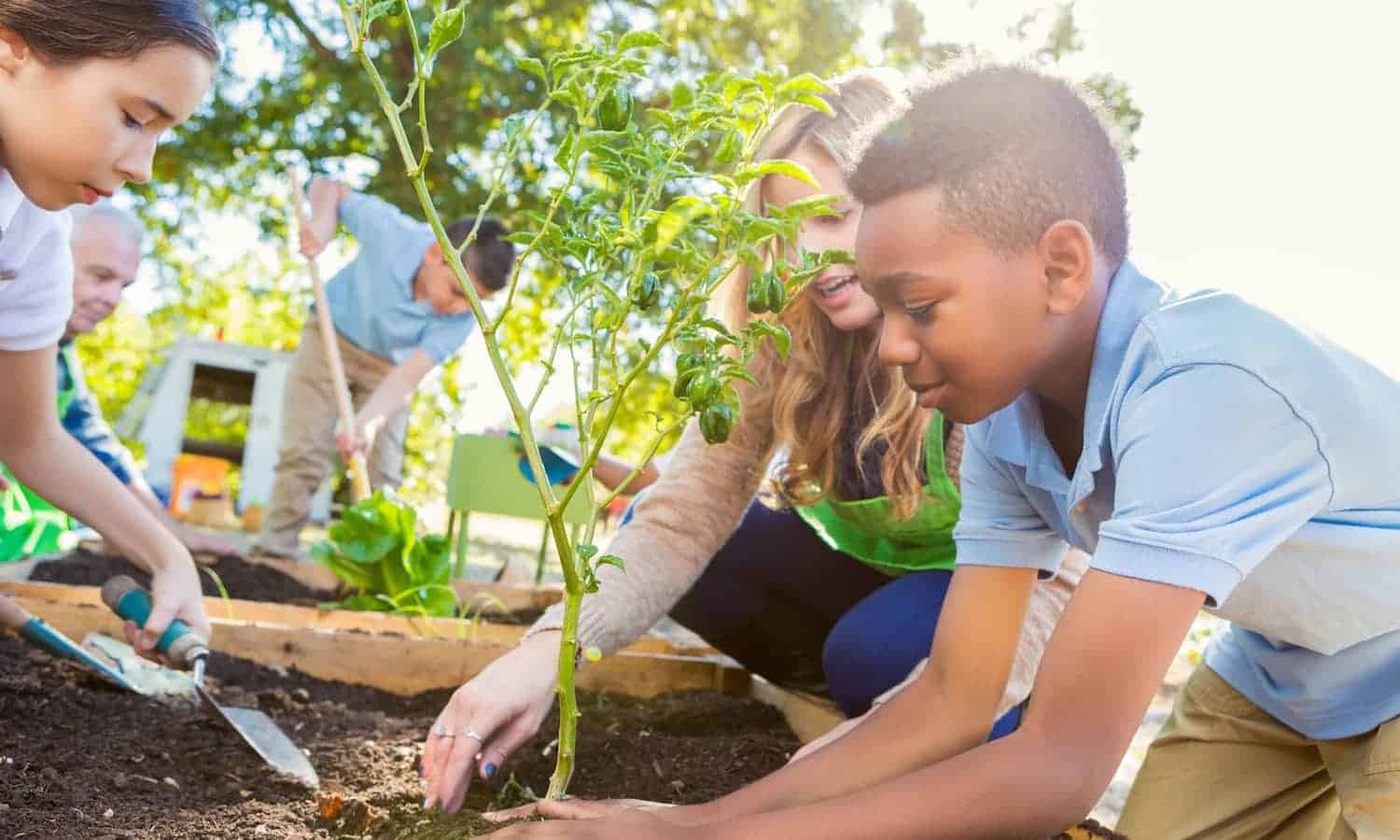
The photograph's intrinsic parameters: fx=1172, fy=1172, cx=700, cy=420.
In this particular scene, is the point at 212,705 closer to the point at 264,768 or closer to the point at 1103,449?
the point at 264,768

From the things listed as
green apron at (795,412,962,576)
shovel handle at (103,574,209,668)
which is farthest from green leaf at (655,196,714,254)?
shovel handle at (103,574,209,668)

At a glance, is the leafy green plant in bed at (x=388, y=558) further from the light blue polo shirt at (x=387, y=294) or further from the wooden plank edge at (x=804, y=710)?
the light blue polo shirt at (x=387, y=294)

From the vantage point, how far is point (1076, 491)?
4.36ft

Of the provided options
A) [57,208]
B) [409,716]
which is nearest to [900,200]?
[57,208]

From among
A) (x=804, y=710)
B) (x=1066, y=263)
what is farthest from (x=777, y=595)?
(x=1066, y=263)

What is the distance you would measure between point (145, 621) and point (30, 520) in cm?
185

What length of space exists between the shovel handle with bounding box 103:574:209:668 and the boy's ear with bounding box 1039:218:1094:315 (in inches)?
56.9

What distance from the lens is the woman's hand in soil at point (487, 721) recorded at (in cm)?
146

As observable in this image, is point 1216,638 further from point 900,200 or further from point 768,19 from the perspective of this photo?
point 768,19

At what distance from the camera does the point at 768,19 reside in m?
8.36

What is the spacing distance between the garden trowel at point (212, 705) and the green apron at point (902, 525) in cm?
105

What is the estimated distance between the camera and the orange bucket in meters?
7.90

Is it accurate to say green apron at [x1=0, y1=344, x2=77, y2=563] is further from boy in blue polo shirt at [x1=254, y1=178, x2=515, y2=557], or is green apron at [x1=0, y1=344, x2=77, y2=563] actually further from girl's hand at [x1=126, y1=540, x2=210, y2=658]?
girl's hand at [x1=126, y1=540, x2=210, y2=658]

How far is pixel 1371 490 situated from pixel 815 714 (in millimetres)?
1186
